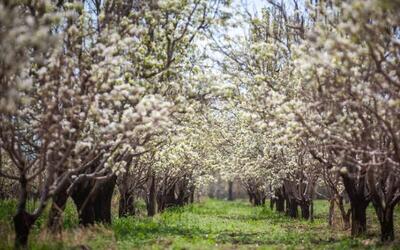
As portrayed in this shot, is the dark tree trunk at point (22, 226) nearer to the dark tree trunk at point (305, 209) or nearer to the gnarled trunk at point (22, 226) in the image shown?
the gnarled trunk at point (22, 226)

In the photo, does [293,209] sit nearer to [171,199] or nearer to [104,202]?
[171,199]

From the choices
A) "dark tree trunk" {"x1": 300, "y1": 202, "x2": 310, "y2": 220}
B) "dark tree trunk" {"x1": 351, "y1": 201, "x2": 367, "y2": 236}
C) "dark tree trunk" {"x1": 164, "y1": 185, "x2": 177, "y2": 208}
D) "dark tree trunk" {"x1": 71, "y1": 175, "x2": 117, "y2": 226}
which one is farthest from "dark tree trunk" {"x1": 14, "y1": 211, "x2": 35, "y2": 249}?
"dark tree trunk" {"x1": 164, "y1": 185, "x2": 177, "y2": 208}

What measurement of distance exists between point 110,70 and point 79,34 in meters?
1.07


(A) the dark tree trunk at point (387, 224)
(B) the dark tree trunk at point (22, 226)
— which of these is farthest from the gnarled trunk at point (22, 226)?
(A) the dark tree trunk at point (387, 224)

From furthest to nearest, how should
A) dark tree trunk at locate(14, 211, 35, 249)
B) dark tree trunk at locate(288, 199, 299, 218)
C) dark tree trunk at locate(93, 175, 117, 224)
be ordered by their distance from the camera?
dark tree trunk at locate(288, 199, 299, 218)
dark tree trunk at locate(93, 175, 117, 224)
dark tree trunk at locate(14, 211, 35, 249)

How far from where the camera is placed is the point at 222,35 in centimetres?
1769

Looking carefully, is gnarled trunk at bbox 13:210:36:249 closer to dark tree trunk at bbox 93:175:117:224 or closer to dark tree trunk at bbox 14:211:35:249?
dark tree trunk at bbox 14:211:35:249

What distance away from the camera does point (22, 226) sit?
1205 centimetres

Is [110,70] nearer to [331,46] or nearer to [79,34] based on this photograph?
[79,34]

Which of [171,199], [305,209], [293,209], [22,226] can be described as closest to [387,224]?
[22,226]

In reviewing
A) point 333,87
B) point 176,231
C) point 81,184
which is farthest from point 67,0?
point 176,231

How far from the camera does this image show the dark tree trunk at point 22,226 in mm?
11977

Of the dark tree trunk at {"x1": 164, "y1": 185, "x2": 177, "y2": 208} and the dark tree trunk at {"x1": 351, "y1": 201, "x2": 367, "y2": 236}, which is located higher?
the dark tree trunk at {"x1": 164, "y1": 185, "x2": 177, "y2": 208}

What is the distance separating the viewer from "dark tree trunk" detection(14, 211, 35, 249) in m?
12.0
